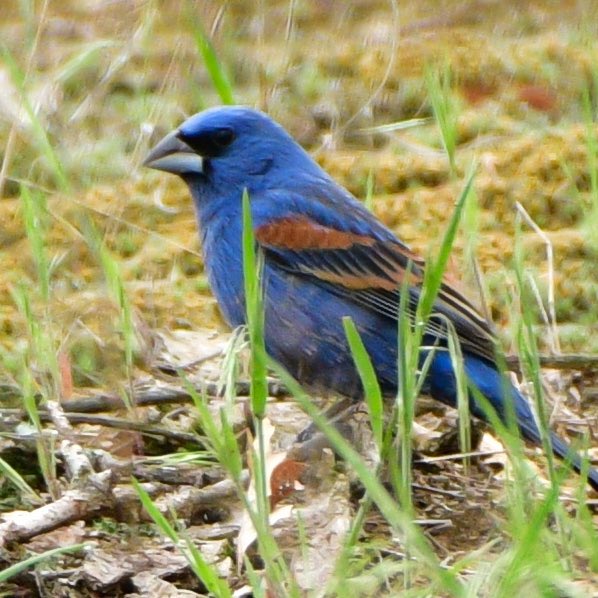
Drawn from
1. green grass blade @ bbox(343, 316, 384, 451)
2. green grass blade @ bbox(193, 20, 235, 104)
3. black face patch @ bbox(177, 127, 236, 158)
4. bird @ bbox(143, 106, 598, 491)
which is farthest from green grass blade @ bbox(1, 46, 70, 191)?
green grass blade @ bbox(343, 316, 384, 451)

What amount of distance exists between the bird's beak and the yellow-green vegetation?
0.08m

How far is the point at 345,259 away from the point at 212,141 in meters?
0.44

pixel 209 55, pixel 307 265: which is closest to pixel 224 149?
pixel 307 265

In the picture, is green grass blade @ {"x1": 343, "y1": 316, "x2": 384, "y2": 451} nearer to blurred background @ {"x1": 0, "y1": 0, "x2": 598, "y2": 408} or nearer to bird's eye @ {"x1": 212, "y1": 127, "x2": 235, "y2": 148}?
blurred background @ {"x1": 0, "y1": 0, "x2": 598, "y2": 408}

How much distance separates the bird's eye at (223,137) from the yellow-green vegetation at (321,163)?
0.13 metres

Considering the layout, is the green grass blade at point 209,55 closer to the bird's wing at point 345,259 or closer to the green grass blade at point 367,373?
the bird's wing at point 345,259

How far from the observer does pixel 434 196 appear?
4.40 meters

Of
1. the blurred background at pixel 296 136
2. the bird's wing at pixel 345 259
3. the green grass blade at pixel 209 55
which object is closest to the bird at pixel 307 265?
the bird's wing at pixel 345 259

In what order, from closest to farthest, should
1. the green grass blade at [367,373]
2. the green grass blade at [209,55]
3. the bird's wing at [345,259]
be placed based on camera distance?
the green grass blade at [367,373]
the green grass blade at [209,55]
the bird's wing at [345,259]

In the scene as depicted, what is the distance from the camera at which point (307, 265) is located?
Result: 354 centimetres

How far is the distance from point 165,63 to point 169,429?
2.28m

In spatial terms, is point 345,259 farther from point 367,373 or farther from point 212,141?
point 367,373

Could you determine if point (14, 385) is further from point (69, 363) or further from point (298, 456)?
point (298, 456)

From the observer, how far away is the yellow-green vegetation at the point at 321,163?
9.25 feet
